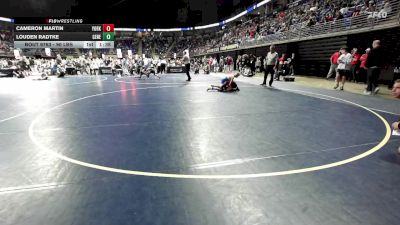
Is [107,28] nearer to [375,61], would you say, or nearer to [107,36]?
[107,36]

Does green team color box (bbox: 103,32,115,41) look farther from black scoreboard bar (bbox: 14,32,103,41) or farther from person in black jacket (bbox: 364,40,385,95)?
person in black jacket (bbox: 364,40,385,95)

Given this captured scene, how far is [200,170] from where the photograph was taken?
317cm

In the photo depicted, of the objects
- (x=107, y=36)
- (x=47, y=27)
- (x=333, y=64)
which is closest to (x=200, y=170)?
(x=333, y=64)

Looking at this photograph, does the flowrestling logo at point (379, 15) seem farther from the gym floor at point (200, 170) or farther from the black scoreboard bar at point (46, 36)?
the black scoreboard bar at point (46, 36)

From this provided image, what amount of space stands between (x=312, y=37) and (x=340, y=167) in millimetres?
17643

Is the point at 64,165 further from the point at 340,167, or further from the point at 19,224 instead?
the point at 340,167

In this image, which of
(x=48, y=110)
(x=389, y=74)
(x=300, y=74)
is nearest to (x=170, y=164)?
(x=48, y=110)

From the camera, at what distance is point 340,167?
3207mm

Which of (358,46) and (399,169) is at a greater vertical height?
(358,46)
